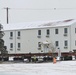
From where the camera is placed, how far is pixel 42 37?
67.2m

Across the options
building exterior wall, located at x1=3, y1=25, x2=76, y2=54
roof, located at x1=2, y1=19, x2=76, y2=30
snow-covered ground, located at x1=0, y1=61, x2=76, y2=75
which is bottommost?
snow-covered ground, located at x1=0, y1=61, x2=76, y2=75

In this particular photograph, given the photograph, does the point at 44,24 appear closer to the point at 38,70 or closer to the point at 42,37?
the point at 42,37

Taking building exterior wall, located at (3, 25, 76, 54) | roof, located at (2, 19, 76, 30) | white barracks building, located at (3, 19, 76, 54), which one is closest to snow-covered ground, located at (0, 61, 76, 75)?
white barracks building, located at (3, 19, 76, 54)

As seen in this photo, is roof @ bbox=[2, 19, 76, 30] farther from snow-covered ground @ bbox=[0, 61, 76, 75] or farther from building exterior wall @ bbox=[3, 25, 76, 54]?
snow-covered ground @ bbox=[0, 61, 76, 75]

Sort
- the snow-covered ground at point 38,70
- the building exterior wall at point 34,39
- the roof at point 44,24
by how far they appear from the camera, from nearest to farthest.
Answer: the snow-covered ground at point 38,70 → the building exterior wall at point 34,39 → the roof at point 44,24

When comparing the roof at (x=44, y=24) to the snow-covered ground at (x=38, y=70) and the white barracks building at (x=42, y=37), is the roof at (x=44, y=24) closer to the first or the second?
the white barracks building at (x=42, y=37)

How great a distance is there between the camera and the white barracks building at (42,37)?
209 feet

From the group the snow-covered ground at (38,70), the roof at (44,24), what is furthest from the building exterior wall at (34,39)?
the snow-covered ground at (38,70)

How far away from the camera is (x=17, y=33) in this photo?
70.9m

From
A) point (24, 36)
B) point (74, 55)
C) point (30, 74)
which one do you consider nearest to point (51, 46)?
point (24, 36)

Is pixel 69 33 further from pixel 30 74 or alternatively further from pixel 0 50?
pixel 30 74

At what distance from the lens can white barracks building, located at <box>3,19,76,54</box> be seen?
6356 cm

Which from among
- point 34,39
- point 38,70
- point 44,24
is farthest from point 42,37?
point 38,70

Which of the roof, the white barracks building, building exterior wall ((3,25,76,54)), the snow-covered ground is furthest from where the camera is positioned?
the roof
